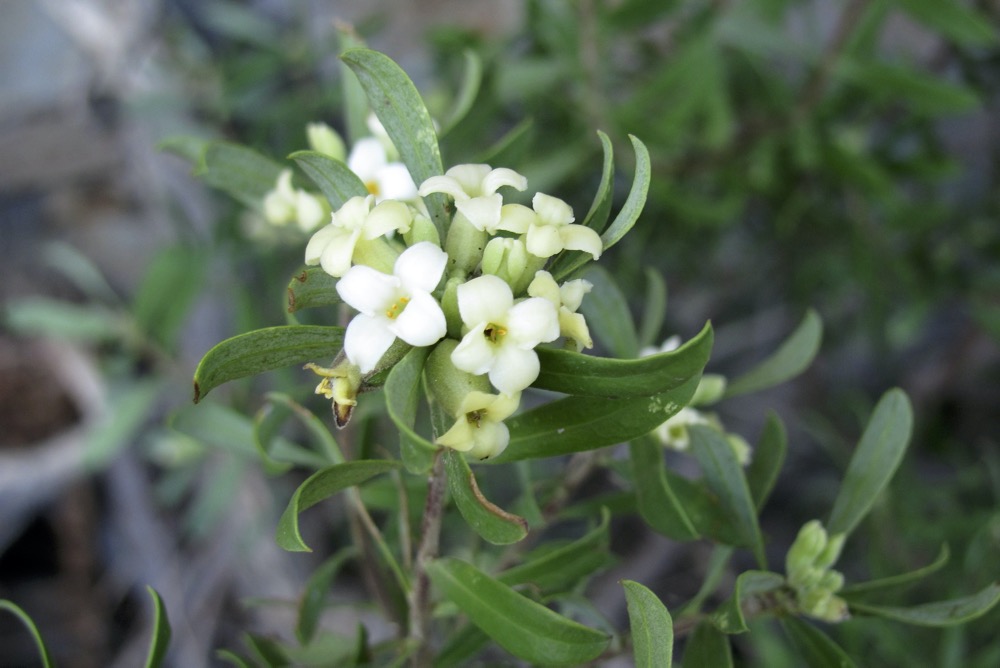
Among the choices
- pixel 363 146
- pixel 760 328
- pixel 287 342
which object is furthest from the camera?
pixel 760 328

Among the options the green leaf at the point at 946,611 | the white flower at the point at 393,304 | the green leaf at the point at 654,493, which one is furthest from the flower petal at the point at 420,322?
the green leaf at the point at 946,611

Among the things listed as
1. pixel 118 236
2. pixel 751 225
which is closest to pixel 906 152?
pixel 751 225

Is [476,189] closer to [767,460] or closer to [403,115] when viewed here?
[403,115]

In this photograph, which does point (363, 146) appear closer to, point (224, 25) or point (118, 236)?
point (224, 25)

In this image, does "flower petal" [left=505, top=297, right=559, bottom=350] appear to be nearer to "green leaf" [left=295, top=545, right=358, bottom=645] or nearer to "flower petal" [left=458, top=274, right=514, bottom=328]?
"flower petal" [left=458, top=274, right=514, bottom=328]

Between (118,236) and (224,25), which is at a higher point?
(224,25)

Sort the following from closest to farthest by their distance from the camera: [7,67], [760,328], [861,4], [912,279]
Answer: [861,4] → [912,279] → [760,328] → [7,67]

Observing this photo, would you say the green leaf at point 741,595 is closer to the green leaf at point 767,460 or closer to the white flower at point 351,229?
the green leaf at point 767,460
